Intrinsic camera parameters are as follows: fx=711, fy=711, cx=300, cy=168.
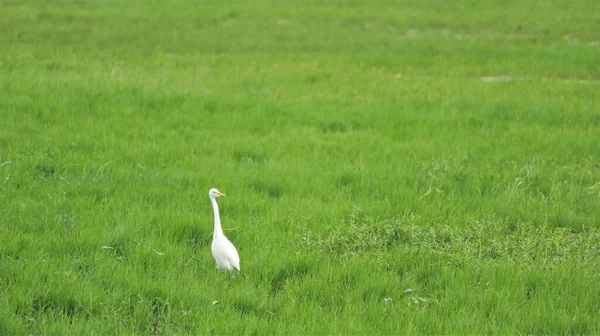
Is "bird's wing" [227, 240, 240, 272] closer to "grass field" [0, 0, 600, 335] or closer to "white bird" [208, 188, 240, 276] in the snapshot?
"white bird" [208, 188, 240, 276]

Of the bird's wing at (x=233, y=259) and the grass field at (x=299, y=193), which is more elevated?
the bird's wing at (x=233, y=259)

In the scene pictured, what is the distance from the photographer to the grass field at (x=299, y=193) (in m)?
5.24

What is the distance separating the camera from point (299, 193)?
7.98 metres

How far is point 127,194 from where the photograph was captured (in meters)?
7.58

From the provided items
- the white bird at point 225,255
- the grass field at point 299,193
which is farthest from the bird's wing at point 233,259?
A: the grass field at point 299,193

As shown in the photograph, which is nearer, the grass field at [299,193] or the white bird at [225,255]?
the grass field at [299,193]

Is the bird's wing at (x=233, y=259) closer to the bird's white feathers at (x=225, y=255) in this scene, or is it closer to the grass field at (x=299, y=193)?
the bird's white feathers at (x=225, y=255)

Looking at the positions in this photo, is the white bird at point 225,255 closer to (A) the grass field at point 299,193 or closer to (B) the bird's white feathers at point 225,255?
(B) the bird's white feathers at point 225,255

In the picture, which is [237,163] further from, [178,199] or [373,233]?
[373,233]

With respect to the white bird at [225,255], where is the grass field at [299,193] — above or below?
below

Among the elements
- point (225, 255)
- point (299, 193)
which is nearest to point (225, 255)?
point (225, 255)

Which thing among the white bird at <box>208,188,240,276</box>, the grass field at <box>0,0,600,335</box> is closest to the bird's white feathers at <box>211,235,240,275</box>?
the white bird at <box>208,188,240,276</box>

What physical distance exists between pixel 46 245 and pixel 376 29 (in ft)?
60.9

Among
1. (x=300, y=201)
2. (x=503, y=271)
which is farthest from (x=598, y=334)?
(x=300, y=201)
